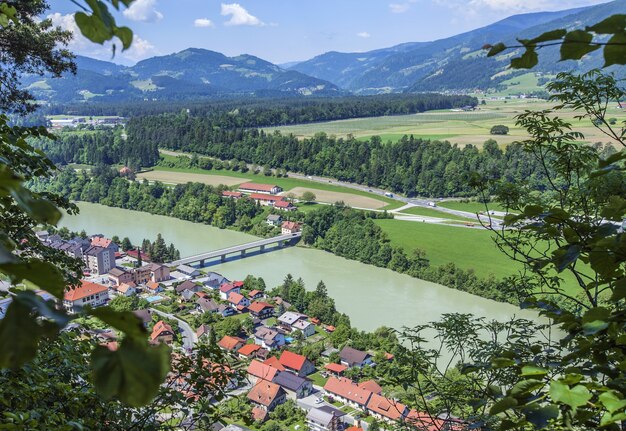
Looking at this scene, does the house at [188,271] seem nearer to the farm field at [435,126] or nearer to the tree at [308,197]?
the tree at [308,197]

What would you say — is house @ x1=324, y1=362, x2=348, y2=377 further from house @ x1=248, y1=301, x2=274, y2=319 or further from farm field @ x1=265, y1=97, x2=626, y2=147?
farm field @ x1=265, y1=97, x2=626, y2=147

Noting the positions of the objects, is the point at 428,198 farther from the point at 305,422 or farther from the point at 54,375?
the point at 54,375

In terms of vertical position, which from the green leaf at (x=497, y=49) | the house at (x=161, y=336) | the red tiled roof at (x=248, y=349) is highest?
the green leaf at (x=497, y=49)

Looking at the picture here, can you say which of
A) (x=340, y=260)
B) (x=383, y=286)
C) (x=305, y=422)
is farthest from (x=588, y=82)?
(x=340, y=260)

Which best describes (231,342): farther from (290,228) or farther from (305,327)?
(290,228)

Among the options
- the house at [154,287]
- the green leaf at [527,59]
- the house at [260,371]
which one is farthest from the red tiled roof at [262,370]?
the green leaf at [527,59]

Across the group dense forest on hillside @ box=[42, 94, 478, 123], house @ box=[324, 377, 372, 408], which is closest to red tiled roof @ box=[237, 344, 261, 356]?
house @ box=[324, 377, 372, 408]
